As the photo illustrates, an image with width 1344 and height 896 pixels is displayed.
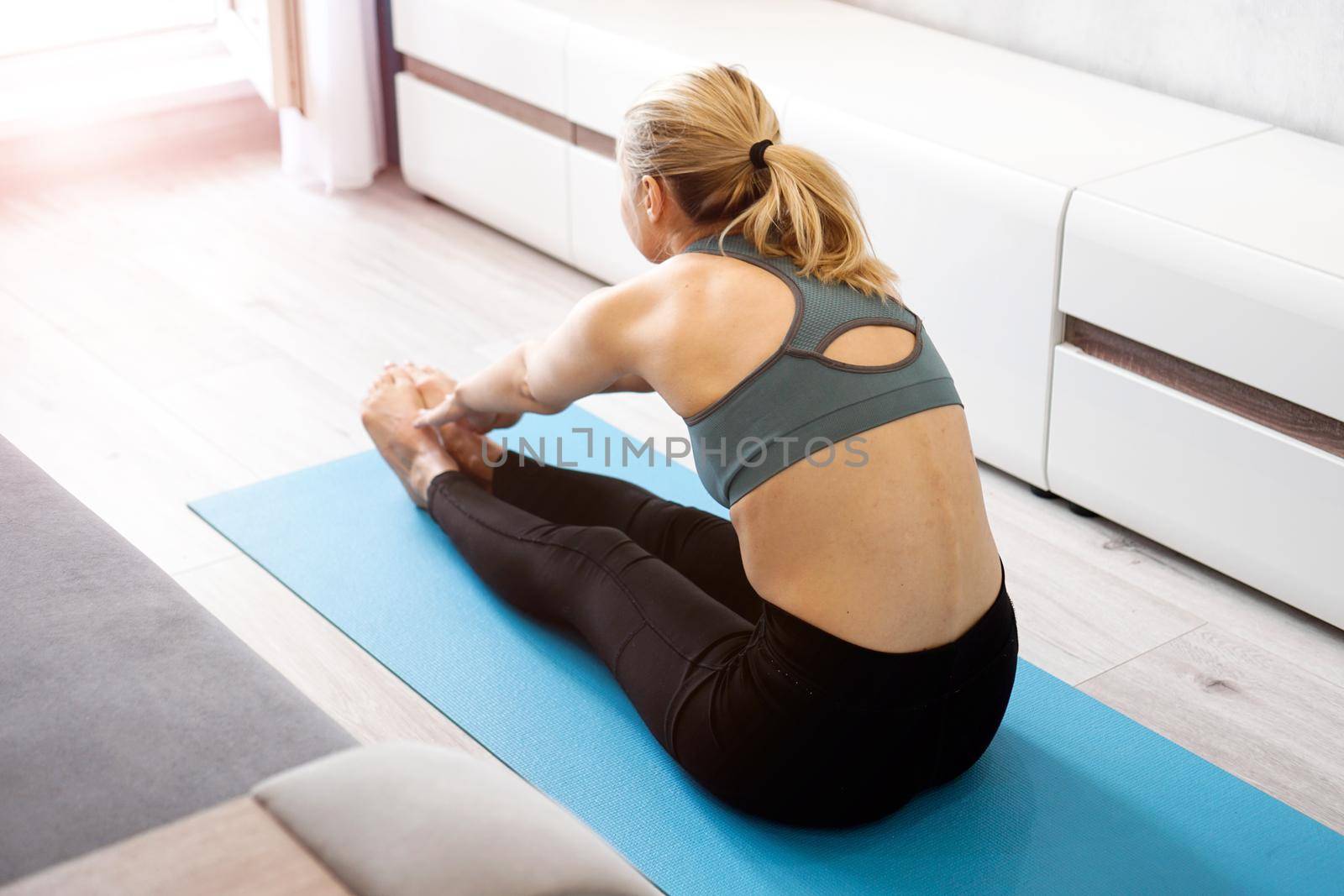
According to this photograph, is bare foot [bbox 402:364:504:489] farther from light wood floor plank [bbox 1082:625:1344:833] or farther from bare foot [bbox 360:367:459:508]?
light wood floor plank [bbox 1082:625:1344:833]

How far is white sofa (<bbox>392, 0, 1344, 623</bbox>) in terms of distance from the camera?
2316 millimetres

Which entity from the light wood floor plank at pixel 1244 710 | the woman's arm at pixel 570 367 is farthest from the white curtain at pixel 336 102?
the light wood floor plank at pixel 1244 710

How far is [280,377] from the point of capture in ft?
9.34

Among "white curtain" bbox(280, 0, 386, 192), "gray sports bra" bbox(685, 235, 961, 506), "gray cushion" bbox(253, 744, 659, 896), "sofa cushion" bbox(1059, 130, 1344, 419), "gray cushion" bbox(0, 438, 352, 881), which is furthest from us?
"white curtain" bbox(280, 0, 386, 192)

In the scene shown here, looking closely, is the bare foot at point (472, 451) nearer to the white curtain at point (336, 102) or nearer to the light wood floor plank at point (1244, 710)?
the light wood floor plank at point (1244, 710)

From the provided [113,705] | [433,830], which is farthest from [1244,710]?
[113,705]

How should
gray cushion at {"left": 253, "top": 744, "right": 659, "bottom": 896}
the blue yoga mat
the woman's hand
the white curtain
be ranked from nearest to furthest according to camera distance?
gray cushion at {"left": 253, "top": 744, "right": 659, "bottom": 896}
the blue yoga mat
the woman's hand
the white curtain

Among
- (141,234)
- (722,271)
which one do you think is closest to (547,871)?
(722,271)

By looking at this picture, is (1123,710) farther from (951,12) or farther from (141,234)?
(141,234)

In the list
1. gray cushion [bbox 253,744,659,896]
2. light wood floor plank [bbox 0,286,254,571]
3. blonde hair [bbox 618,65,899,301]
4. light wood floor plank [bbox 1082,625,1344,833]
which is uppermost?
blonde hair [bbox 618,65,899,301]

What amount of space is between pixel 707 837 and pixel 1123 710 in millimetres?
617

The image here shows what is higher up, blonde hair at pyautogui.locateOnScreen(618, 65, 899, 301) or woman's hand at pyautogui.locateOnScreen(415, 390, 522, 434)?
blonde hair at pyautogui.locateOnScreen(618, 65, 899, 301)

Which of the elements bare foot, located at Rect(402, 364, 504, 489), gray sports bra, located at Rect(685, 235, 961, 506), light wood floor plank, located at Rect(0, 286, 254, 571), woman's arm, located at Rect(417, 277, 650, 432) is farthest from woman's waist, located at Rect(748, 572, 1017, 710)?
light wood floor plank, located at Rect(0, 286, 254, 571)

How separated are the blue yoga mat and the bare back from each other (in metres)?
0.29
